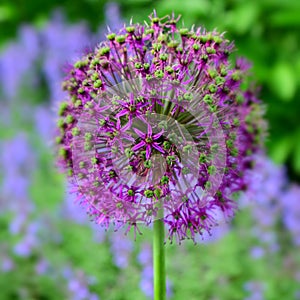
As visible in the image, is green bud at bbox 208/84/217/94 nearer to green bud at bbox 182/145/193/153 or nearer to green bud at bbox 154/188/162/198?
green bud at bbox 182/145/193/153

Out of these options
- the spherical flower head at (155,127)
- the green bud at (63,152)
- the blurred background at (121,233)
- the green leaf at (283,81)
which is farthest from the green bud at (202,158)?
the green leaf at (283,81)

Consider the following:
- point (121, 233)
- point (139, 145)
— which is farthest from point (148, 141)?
point (121, 233)

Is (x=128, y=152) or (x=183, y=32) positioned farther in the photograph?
(x=183, y=32)

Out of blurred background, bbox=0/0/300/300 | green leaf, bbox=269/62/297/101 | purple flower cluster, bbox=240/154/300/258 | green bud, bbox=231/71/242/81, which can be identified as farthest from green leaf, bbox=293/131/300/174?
green bud, bbox=231/71/242/81

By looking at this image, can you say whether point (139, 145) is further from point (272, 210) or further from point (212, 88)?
point (272, 210)

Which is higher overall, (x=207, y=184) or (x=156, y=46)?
(x=156, y=46)

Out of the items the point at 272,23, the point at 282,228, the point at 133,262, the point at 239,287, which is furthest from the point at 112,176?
the point at 272,23

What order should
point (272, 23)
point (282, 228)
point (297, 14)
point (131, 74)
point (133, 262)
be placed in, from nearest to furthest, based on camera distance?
point (131, 74) < point (133, 262) < point (282, 228) < point (297, 14) < point (272, 23)

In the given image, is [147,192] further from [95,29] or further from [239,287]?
[95,29]
